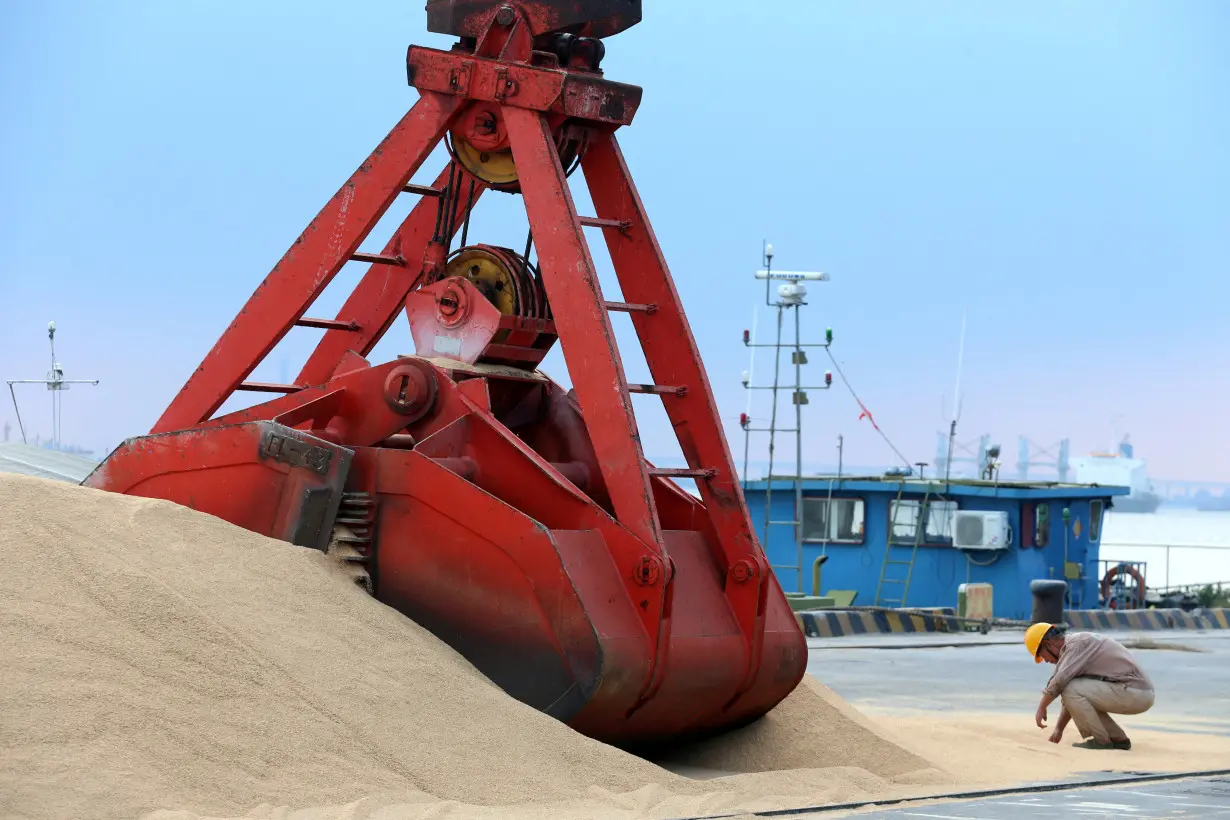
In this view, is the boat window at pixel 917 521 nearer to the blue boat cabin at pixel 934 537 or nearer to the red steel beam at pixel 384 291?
the blue boat cabin at pixel 934 537

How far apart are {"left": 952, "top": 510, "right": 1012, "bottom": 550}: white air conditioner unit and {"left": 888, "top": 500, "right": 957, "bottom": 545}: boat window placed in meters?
0.76

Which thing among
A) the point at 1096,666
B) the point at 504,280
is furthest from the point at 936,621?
the point at 504,280

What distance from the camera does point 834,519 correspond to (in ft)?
94.2

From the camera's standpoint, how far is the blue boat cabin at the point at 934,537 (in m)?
27.8

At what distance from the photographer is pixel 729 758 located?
944 centimetres

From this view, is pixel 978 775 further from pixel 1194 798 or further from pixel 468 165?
pixel 468 165

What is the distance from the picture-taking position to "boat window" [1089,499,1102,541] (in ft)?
96.2

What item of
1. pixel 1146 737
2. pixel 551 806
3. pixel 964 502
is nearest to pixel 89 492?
pixel 551 806

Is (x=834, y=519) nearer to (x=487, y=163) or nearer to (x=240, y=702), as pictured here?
(x=487, y=163)

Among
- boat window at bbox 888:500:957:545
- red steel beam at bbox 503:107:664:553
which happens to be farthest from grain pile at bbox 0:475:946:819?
boat window at bbox 888:500:957:545

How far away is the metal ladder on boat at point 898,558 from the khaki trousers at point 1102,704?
16276mm

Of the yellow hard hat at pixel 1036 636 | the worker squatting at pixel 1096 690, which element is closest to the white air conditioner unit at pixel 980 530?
the yellow hard hat at pixel 1036 636

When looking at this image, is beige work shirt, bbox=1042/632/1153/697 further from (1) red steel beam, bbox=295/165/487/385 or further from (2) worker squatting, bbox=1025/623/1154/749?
(1) red steel beam, bbox=295/165/487/385

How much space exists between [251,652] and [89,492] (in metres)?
1.69
